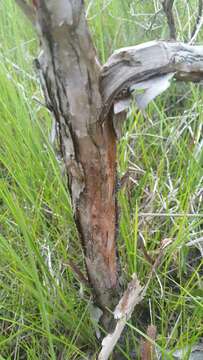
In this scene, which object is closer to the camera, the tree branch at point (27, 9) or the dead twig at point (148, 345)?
the tree branch at point (27, 9)

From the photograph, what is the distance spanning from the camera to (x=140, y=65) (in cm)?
49

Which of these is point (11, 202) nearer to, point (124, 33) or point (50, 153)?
point (50, 153)

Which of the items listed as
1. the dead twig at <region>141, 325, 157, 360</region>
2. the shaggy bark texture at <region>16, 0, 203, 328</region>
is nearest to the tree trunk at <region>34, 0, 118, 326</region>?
the shaggy bark texture at <region>16, 0, 203, 328</region>

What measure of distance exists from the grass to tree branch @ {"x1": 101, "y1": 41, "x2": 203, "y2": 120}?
24 centimetres

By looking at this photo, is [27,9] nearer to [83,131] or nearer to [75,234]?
[83,131]

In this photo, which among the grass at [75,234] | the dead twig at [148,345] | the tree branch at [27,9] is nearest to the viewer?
the tree branch at [27,9]

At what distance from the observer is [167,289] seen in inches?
32.5

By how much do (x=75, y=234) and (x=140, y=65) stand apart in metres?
0.42

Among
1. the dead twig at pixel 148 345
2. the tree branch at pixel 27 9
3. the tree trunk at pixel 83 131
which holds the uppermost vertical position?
the tree branch at pixel 27 9

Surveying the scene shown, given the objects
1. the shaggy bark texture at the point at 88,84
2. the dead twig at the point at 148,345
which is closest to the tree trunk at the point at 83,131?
the shaggy bark texture at the point at 88,84

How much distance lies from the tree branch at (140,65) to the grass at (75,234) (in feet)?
0.77

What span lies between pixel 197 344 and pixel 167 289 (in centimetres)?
11

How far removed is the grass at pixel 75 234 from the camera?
0.73 meters

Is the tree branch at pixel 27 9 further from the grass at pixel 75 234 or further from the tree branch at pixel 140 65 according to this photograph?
the grass at pixel 75 234
